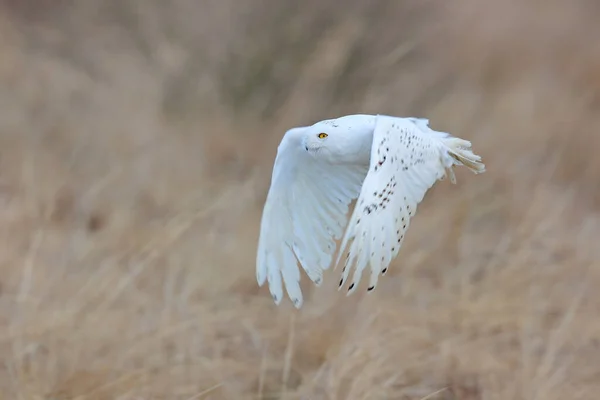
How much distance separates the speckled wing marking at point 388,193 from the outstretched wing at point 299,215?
179 millimetres

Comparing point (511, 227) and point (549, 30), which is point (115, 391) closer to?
point (511, 227)

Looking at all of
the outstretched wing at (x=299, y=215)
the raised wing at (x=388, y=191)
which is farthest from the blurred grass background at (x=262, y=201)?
the raised wing at (x=388, y=191)

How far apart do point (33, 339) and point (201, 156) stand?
0.95m

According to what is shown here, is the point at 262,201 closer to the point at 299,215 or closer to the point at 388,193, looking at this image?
the point at 299,215

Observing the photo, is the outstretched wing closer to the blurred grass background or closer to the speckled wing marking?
the speckled wing marking

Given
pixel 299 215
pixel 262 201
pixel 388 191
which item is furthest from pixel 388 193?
pixel 262 201

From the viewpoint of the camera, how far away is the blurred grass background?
1.65 meters

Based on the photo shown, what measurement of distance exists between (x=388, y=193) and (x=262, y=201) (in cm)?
144

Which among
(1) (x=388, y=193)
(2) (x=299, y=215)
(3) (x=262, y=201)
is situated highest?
(3) (x=262, y=201)

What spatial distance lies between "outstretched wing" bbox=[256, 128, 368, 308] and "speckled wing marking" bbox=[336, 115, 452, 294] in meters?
0.18

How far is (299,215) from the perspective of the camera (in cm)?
A: 115

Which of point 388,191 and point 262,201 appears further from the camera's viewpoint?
point 262,201

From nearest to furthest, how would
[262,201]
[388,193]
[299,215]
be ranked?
1. [388,193]
2. [299,215]
3. [262,201]

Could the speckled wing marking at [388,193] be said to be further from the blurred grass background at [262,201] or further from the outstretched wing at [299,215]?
the blurred grass background at [262,201]
